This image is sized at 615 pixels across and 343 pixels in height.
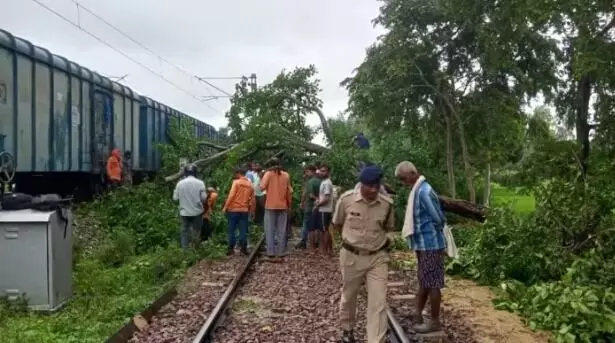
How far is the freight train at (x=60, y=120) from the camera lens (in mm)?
12320

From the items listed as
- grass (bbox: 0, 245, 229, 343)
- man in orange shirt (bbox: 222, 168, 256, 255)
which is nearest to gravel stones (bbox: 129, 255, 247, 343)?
grass (bbox: 0, 245, 229, 343)

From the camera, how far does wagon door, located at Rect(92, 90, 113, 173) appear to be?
696 inches

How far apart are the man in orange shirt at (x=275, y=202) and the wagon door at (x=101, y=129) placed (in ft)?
20.7

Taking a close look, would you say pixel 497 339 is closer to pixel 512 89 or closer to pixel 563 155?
pixel 563 155

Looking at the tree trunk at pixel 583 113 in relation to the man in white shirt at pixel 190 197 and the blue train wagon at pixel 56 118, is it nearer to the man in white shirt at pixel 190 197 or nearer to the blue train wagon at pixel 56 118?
the man in white shirt at pixel 190 197

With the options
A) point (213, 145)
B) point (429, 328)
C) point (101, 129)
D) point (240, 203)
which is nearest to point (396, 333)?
point (429, 328)

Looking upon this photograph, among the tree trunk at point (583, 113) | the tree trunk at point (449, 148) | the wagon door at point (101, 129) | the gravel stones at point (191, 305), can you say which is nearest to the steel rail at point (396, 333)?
the gravel stones at point (191, 305)

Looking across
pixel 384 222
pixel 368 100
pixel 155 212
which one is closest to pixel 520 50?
pixel 368 100

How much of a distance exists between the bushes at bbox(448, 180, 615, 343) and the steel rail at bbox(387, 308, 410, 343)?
215 cm

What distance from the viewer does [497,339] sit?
7.62 meters

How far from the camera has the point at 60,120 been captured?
49.3 feet

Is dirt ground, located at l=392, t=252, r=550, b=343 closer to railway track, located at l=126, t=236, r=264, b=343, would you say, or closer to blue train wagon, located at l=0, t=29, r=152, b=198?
railway track, located at l=126, t=236, r=264, b=343

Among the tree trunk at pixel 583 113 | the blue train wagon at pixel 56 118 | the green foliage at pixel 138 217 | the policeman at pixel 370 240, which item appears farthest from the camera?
the tree trunk at pixel 583 113

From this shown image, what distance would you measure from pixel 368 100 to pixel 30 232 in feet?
59.9
